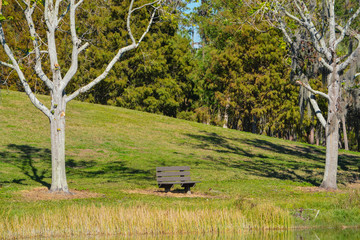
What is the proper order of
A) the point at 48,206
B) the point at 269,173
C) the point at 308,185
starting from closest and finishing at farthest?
the point at 48,206 < the point at 308,185 < the point at 269,173

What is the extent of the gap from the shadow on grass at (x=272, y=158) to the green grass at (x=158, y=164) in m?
0.08

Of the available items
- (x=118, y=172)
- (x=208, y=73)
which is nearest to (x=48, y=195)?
(x=118, y=172)

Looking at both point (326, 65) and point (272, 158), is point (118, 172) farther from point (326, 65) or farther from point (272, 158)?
point (272, 158)

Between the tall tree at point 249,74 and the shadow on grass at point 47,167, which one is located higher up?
the tall tree at point 249,74

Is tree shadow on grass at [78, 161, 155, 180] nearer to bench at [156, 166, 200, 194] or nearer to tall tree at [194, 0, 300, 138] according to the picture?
bench at [156, 166, 200, 194]

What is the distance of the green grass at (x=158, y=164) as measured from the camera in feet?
51.7

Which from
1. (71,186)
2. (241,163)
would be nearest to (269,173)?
(241,163)

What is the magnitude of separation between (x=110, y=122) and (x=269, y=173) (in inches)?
705

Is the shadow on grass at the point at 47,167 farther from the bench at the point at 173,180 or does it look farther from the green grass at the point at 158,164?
the bench at the point at 173,180

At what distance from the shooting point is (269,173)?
28062mm

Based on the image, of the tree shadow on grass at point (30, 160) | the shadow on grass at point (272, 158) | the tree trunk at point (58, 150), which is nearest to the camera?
the tree trunk at point (58, 150)

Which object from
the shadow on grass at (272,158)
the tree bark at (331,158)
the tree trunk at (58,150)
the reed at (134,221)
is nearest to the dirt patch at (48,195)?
the tree trunk at (58,150)

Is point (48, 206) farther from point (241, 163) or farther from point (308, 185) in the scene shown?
point (241, 163)

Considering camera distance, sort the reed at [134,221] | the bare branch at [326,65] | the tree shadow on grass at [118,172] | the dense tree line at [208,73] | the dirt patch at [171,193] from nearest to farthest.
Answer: the reed at [134,221] → the dirt patch at [171,193] → the bare branch at [326,65] → the tree shadow on grass at [118,172] → the dense tree line at [208,73]
